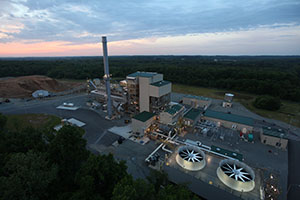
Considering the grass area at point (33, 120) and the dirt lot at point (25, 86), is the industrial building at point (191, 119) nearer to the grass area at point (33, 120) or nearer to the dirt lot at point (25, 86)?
the grass area at point (33, 120)

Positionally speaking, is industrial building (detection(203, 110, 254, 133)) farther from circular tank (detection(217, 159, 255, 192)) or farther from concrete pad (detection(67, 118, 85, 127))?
concrete pad (detection(67, 118, 85, 127))

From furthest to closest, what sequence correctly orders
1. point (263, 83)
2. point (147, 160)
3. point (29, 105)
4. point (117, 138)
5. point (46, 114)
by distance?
point (263, 83)
point (29, 105)
point (46, 114)
point (117, 138)
point (147, 160)

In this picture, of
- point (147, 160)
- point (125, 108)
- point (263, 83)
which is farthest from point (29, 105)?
point (263, 83)

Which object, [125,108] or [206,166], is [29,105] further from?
[206,166]

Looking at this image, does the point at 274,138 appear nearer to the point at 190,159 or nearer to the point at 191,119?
the point at 191,119

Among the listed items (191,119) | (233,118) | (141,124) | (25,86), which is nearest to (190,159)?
(141,124)

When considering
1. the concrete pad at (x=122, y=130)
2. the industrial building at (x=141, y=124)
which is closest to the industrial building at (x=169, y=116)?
the industrial building at (x=141, y=124)

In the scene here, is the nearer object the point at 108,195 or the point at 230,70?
the point at 108,195

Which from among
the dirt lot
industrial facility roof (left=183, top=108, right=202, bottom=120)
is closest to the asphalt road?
industrial facility roof (left=183, top=108, right=202, bottom=120)
